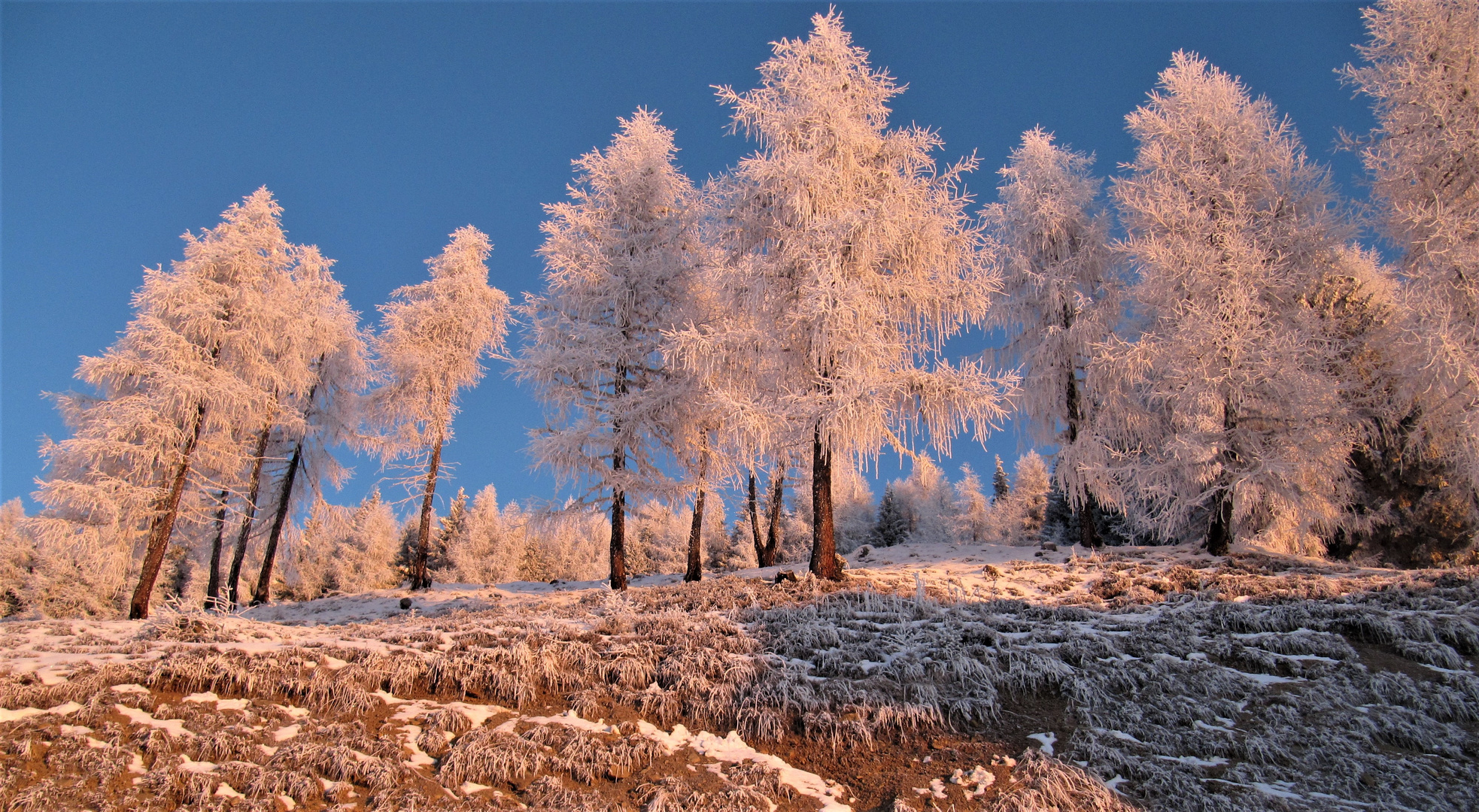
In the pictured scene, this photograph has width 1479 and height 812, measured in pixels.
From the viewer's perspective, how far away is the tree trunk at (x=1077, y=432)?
619 inches

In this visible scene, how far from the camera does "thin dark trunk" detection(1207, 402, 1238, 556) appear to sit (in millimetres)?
13320

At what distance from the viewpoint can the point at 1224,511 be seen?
13.8 metres

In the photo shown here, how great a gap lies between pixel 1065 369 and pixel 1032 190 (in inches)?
190

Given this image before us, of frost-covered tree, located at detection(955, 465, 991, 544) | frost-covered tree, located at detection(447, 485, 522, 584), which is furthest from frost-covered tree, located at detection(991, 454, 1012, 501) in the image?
frost-covered tree, located at detection(447, 485, 522, 584)

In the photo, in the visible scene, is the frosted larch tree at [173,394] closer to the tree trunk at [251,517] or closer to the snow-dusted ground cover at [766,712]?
the tree trunk at [251,517]

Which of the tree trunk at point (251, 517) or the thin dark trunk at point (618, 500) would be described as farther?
the tree trunk at point (251, 517)

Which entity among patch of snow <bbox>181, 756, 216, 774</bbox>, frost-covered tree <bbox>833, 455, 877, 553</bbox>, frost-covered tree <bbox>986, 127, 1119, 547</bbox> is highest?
frost-covered tree <bbox>986, 127, 1119, 547</bbox>

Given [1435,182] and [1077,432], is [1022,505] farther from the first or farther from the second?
[1435,182]

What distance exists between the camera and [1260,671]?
6.06 m

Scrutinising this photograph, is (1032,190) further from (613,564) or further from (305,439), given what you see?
(305,439)

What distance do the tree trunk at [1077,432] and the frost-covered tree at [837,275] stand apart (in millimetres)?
7005

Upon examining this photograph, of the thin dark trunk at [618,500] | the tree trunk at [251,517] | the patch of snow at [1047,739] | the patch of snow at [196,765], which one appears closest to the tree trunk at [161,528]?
the tree trunk at [251,517]

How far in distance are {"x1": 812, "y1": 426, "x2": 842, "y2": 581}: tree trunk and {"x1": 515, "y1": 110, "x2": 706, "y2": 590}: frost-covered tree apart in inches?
133

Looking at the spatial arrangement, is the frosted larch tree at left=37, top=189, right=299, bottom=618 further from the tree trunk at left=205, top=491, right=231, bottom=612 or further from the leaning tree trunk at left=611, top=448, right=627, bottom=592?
the leaning tree trunk at left=611, top=448, right=627, bottom=592
